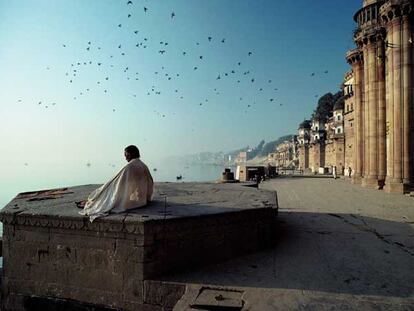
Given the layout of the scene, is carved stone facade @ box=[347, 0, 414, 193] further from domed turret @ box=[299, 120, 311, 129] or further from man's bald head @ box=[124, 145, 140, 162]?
domed turret @ box=[299, 120, 311, 129]

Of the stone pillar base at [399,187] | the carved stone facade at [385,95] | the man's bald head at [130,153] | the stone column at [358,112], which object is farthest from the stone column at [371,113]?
the man's bald head at [130,153]

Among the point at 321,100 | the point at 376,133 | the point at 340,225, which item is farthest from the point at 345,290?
the point at 321,100

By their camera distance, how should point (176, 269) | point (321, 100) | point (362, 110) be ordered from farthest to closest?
point (321, 100), point (362, 110), point (176, 269)

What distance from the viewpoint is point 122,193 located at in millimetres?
5055

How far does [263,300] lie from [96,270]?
8.28ft

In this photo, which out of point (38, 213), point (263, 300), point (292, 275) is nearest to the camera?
point (263, 300)

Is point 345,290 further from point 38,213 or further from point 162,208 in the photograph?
point 38,213

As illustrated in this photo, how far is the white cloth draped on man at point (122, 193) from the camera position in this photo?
4.82 m

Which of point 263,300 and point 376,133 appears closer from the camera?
point 263,300

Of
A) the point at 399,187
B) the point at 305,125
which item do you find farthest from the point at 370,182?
the point at 305,125

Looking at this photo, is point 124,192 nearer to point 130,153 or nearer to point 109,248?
point 130,153

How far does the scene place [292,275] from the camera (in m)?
4.25

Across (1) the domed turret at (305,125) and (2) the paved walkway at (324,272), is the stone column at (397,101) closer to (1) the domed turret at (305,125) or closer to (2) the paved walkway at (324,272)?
(2) the paved walkway at (324,272)

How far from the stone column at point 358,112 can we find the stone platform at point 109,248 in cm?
2110
